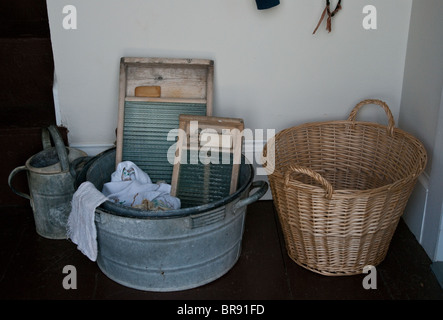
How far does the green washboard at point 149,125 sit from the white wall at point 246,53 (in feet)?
0.79

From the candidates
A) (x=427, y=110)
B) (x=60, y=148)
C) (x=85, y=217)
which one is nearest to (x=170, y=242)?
(x=85, y=217)

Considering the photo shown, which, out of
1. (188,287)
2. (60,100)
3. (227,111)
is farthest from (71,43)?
(188,287)

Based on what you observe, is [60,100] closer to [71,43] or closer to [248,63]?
[71,43]

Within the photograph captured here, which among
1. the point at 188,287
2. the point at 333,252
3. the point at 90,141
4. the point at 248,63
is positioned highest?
the point at 248,63

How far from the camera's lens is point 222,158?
2.37 metres

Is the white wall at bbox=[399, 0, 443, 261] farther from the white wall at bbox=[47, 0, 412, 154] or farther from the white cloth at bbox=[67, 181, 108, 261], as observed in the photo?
the white cloth at bbox=[67, 181, 108, 261]

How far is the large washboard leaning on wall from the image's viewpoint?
8.36ft

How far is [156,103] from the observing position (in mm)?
2555

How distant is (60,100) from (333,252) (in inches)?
62.9

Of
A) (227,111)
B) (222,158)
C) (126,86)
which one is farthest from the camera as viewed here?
(227,111)

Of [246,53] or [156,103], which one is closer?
[156,103]

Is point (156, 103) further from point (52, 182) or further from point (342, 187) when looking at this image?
point (342, 187)

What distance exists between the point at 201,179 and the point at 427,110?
1115 millimetres

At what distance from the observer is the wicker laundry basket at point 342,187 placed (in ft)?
6.81
